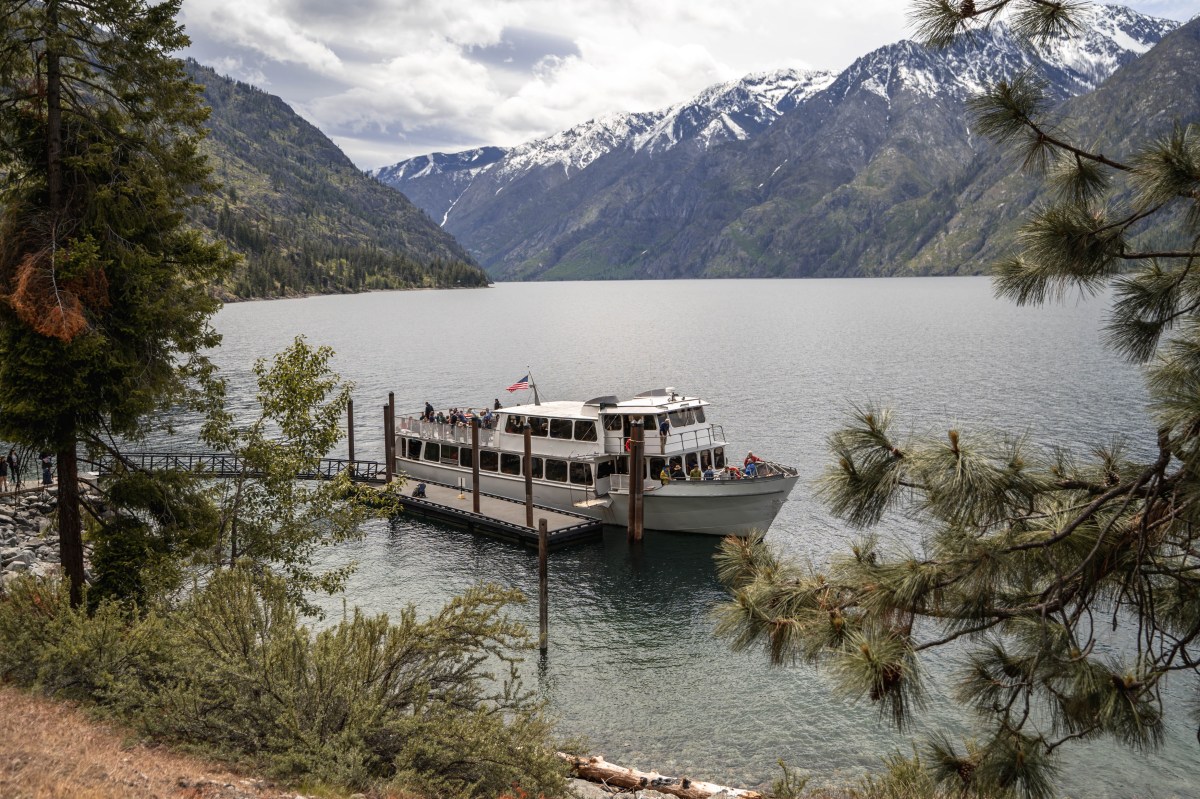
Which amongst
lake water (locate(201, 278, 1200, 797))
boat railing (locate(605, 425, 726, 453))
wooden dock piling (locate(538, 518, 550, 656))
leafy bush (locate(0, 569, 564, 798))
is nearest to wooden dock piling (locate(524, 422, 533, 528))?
lake water (locate(201, 278, 1200, 797))

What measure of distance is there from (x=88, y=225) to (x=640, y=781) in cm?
1754

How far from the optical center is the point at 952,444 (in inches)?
285

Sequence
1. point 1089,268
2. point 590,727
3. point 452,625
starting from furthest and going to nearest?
point 590,727 → point 452,625 → point 1089,268

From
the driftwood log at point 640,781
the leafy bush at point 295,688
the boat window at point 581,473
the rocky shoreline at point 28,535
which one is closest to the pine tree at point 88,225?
the leafy bush at point 295,688

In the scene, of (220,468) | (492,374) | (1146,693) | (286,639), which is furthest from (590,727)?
(492,374)

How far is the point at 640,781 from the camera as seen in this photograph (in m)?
19.0

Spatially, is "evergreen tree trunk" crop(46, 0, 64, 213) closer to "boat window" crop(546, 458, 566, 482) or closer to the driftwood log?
the driftwood log

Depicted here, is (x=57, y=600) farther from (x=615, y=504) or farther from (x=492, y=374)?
(x=492, y=374)

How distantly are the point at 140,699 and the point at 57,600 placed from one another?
5.77 meters

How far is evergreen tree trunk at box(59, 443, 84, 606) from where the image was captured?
18984 mm

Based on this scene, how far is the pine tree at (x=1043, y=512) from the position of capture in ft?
23.9

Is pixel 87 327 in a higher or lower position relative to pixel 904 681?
higher

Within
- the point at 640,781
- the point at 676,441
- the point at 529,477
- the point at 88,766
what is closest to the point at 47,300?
the point at 88,766

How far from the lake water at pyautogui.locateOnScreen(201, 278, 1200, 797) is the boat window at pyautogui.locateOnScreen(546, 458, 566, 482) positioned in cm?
432
